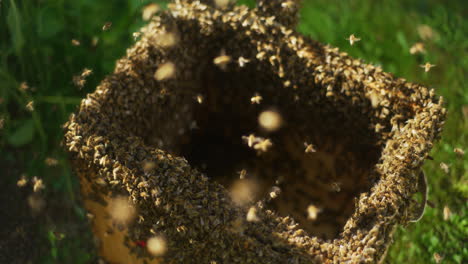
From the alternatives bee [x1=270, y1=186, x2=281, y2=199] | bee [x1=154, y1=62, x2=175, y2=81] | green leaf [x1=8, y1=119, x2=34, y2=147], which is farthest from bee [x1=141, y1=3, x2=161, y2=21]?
bee [x1=270, y1=186, x2=281, y2=199]

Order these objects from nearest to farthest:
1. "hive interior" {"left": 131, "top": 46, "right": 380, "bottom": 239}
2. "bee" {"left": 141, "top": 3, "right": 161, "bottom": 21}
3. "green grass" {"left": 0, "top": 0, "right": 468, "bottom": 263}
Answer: "hive interior" {"left": 131, "top": 46, "right": 380, "bottom": 239}, "bee" {"left": 141, "top": 3, "right": 161, "bottom": 21}, "green grass" {"left": 0, "top": 0, "right": 468, "bottom": 263}

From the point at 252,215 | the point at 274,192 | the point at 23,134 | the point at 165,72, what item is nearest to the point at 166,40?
the point at 165,72

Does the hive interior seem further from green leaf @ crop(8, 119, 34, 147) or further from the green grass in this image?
green leaf @ crop(8, 119, 34, 147)

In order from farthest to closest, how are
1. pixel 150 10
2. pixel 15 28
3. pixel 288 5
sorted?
pixel 15 28 < pixel 150 10 < pixel 288 5

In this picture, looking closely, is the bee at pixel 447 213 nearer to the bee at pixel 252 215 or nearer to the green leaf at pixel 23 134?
the bee at pixel 252 215

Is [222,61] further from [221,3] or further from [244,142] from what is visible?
[244,142]

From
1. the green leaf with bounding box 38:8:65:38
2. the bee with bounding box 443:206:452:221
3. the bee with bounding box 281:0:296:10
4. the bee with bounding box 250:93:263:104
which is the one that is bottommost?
the bee with bounding box 443:206:452:221
